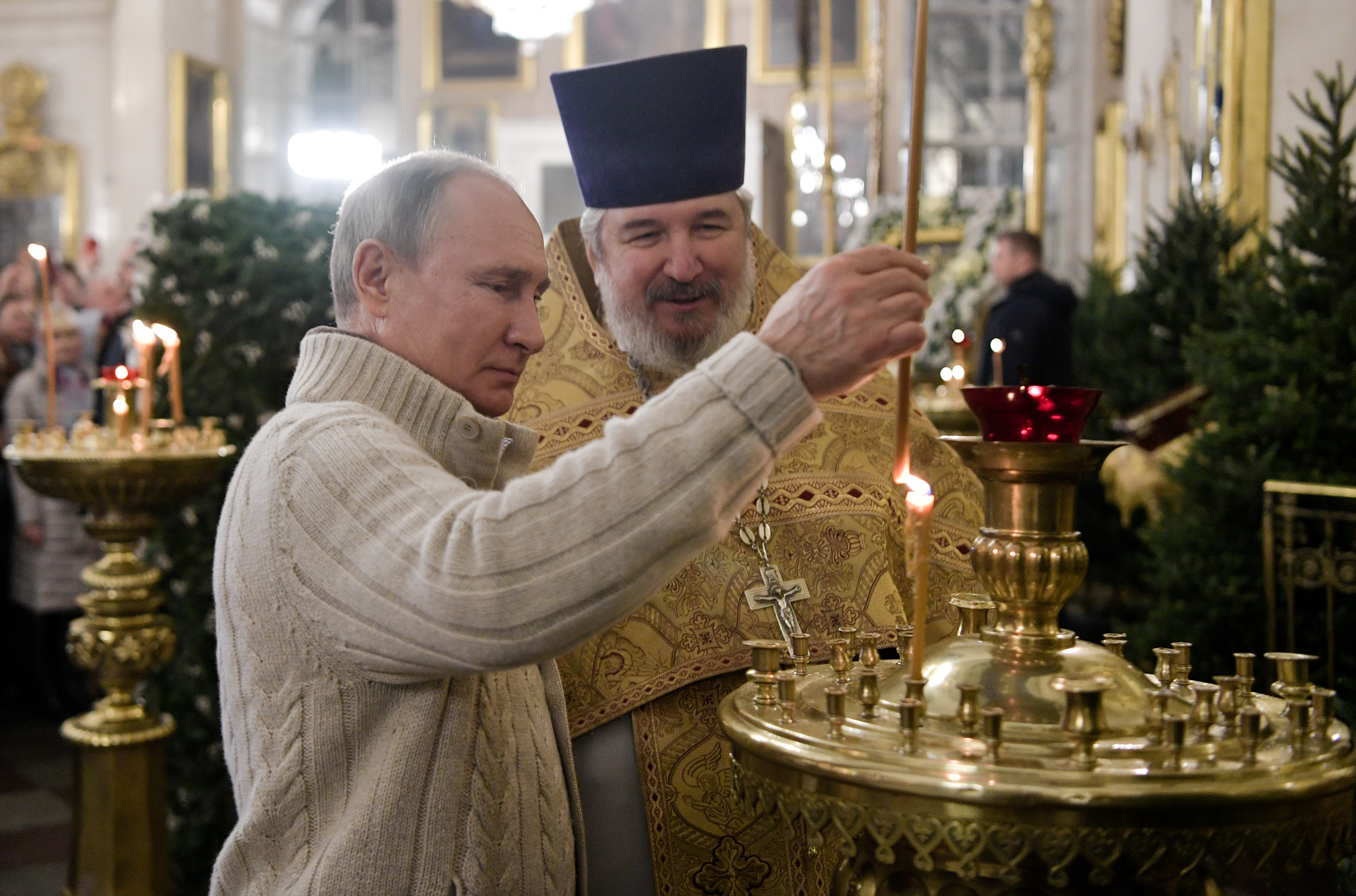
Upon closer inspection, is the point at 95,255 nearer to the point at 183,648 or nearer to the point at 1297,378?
the point at 183,648

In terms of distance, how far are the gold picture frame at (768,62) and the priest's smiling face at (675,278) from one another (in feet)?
38.5

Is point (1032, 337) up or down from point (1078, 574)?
up

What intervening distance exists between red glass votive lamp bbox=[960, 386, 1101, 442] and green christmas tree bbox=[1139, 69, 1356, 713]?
7.43 ft

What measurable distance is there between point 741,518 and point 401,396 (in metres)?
0.80

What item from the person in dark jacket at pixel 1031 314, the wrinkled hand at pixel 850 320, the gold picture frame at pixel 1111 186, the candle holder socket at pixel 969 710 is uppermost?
the gold picture frame at pixel 1111 186

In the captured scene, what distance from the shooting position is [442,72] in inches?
563

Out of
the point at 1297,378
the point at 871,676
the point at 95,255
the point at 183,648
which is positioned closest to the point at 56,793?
the point at 183,648

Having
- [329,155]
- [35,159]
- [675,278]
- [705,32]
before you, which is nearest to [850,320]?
[675,278]

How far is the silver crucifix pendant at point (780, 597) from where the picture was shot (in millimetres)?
1917

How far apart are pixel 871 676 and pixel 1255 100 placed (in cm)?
448

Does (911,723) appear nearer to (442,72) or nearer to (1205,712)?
(1205,712)

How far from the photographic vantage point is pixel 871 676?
1.04m

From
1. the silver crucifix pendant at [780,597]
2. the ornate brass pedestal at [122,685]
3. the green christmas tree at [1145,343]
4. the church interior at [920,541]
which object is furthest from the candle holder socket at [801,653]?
the green christmas tree at [1145,343]

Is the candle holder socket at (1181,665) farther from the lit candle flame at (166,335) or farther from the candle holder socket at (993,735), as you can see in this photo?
the lit candle flame at (166,335)
